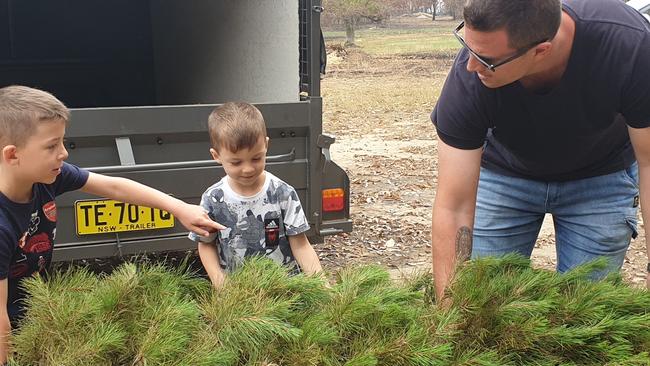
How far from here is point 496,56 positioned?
213cm

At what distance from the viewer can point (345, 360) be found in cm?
171

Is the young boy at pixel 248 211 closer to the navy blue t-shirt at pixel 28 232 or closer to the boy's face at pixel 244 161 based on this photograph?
the boy's face at pixel 244 161

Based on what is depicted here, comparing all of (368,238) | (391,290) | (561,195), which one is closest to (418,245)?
(368,238)

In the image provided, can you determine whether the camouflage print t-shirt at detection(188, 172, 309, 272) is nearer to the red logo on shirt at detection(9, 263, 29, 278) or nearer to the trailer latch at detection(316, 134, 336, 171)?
the red logo on shirt at detection(9, 263, 29, 278)

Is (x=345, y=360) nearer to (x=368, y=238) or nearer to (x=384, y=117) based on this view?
(x=368, y=238)

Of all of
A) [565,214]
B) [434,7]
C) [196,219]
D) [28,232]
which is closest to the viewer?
[28,232]

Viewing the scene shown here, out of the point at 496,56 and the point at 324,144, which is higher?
the point at 496,56

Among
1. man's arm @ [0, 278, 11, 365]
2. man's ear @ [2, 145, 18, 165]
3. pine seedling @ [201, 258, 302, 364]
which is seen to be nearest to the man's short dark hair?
pine seedling @ [201, 258, 302, 364]

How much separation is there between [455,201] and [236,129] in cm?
76

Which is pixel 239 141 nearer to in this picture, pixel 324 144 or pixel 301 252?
pixel 301 252

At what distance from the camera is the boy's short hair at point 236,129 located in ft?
8.13

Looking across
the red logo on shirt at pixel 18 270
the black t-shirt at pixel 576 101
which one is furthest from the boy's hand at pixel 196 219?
the black t-shirt at pixel 576 101

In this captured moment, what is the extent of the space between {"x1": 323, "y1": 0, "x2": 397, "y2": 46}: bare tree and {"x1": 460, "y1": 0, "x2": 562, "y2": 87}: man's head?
30709 mm

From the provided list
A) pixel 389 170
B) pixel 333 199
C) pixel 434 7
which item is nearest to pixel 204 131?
pixel 333 199
